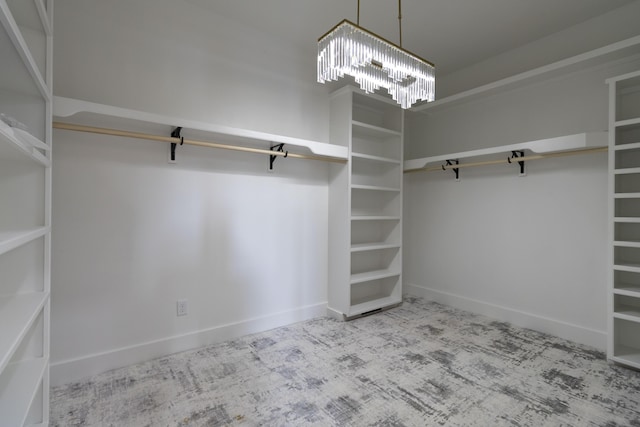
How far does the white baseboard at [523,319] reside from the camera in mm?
2637

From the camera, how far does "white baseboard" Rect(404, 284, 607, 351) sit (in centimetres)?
264

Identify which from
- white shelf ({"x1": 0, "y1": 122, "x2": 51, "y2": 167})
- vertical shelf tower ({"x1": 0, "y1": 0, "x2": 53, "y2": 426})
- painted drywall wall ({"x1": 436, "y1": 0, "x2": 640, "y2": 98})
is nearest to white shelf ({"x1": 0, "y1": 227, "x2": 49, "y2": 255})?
vertical shelf tower ({"x1": 0, "y1": 0, "x2": 53, "y2": 426})

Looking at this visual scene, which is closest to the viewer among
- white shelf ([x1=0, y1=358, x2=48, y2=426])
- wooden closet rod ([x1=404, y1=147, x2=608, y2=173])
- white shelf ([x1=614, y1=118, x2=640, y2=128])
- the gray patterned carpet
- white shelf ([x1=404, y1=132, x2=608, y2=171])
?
white shelf ([x1=0, y1=358, x2=48, y2=426])

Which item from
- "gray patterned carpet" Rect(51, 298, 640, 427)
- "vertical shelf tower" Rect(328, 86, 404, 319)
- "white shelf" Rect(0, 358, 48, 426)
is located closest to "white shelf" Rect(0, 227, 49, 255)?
"white shelf" Rect(0, 358, 48, 426)

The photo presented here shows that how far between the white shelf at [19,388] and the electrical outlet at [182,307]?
0.97 m

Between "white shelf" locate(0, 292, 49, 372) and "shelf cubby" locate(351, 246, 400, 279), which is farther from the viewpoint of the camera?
"shelf cubby" locate(351, 246, 400, 279)

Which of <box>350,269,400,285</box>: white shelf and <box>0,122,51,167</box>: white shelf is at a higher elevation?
<box>0,122,51,167</box>: white shelf

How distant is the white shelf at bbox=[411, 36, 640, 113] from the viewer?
2244mm

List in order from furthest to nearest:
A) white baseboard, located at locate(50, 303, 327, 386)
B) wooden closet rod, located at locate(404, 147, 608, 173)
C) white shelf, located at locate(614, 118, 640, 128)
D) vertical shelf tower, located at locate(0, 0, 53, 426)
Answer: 1. wooden closet rod, located at locate(404, 147, 608, 173)
2. white shelf, located at locate(614, 118, 640, 128)
3. white baseboard, located at locate(50, 303, 327, 386)
4. vertical shelf tower, located at locate(0, 0, 53, 426)

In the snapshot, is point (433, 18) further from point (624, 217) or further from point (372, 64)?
point (624, 217)

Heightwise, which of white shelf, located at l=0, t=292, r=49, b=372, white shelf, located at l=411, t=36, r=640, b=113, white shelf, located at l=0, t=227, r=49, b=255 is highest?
white shelf, located at l=411, t=36, r=640, b=113

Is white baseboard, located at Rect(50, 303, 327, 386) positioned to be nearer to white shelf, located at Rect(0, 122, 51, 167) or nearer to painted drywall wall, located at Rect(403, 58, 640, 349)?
white shelf, located at Rect(0, 122, 51, 167)

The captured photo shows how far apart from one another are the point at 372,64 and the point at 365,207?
212cm

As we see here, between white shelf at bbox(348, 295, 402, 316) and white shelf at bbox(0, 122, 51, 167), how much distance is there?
8.85ft
